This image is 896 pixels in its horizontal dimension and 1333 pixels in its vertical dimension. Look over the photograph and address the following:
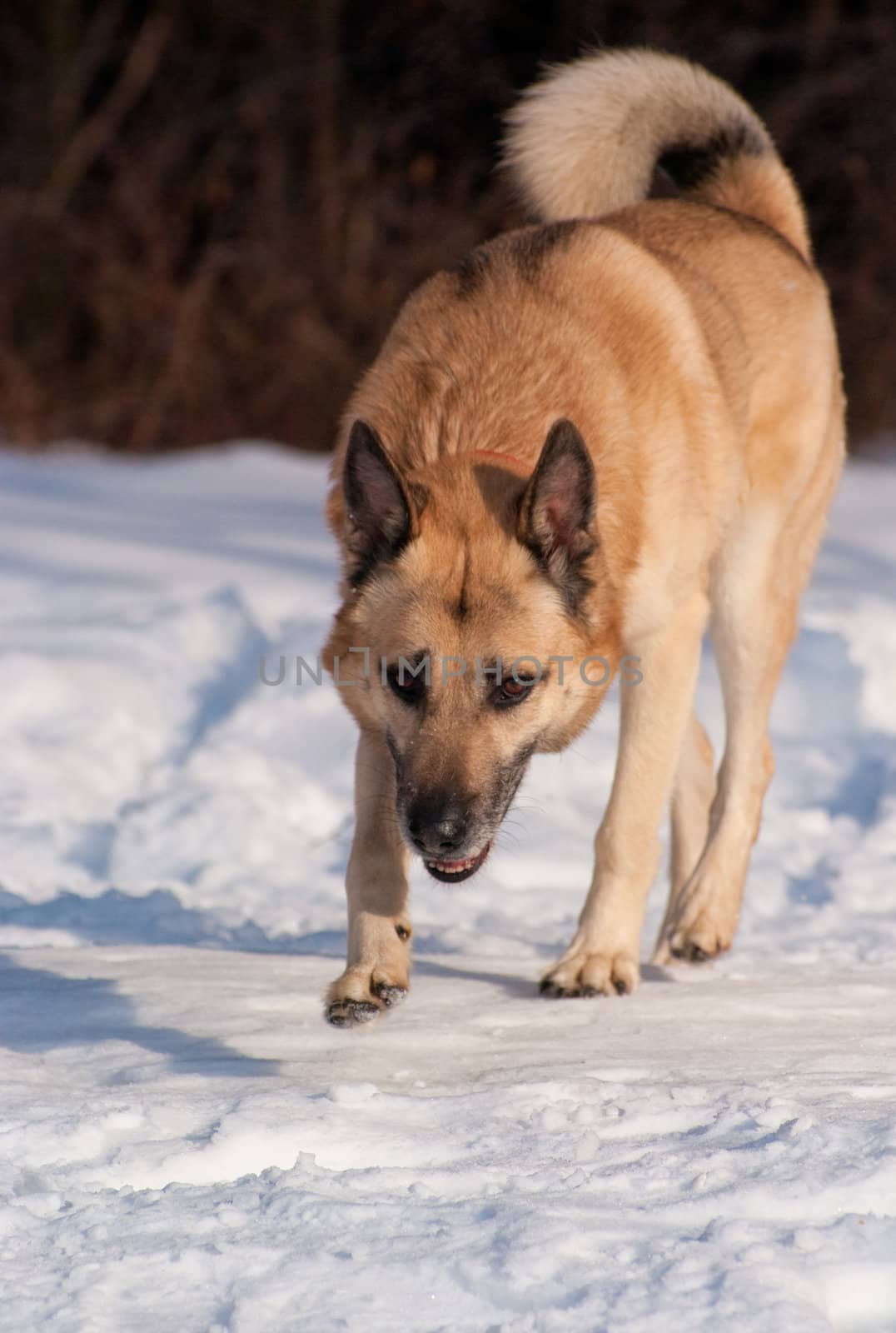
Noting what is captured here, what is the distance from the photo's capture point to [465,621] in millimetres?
3266

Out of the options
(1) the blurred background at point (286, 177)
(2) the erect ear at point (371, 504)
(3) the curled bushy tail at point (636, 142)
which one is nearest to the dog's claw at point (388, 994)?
(2) the erect ear at point (371, 504)

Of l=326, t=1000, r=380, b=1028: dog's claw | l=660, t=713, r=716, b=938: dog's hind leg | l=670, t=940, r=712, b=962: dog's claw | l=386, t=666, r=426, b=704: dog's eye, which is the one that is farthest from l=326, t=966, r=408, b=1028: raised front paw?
l=660, t=713, r=716, b=938: dog's hind leg

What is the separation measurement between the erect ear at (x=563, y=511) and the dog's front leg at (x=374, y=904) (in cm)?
55

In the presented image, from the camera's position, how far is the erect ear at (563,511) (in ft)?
10.6

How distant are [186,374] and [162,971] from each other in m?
8.94

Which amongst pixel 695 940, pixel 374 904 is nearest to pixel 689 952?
pixel 695 940

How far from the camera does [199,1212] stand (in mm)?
2316

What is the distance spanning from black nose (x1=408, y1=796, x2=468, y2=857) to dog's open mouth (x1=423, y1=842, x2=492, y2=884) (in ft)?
0.25

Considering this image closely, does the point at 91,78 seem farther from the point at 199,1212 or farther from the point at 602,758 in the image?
the point at 199,1212

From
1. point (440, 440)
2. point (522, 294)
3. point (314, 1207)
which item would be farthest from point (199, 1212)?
point (522, 294)

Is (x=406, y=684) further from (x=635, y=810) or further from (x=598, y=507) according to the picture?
(x=635, y=810)

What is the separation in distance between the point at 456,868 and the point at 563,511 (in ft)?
2.44

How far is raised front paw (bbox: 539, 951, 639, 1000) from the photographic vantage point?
12.1 feet

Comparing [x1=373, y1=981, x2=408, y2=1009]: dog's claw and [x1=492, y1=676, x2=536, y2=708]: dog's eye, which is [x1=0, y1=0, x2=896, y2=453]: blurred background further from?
[x1=373, y1=981, x2=408, y2=1009]: dog's claw
